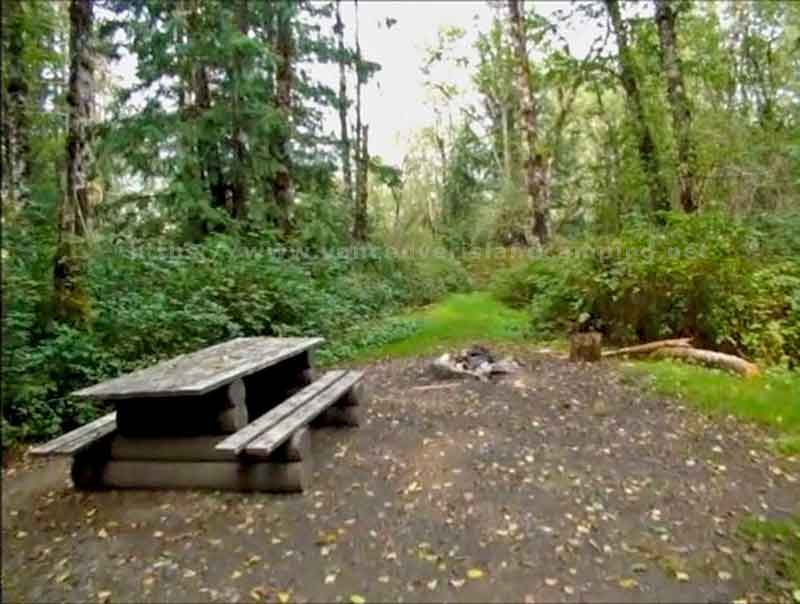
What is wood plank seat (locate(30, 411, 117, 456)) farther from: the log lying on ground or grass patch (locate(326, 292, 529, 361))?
the log lying on ground

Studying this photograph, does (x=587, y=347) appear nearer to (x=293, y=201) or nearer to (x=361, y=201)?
(x=293, y=201)

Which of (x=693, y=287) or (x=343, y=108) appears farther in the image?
(x=343, y=108)

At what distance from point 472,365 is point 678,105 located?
21.4ft

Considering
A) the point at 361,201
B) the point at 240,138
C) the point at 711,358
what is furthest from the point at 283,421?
the point at 361,201

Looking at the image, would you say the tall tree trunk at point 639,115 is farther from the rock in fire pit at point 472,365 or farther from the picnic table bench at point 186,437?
the picnic table bench at point 186,437

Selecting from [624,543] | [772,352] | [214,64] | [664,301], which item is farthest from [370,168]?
[624,543]

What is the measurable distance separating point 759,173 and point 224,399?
30.5 feet

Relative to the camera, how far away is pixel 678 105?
397 inches

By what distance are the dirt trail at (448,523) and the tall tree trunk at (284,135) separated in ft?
24.8

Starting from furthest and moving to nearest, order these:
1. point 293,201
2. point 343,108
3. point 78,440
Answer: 1. point 343,108
2. point 293,201
3. point 78,440

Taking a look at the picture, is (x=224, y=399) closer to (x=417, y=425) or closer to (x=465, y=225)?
(x=417, y=425)

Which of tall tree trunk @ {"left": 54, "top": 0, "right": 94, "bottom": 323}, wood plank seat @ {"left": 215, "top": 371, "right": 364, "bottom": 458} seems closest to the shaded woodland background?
tall tree trunk @ {"left": 54, "top": 0, "right": 94, "bottom": 323}

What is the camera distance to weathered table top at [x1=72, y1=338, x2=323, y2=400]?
3393 millimetres

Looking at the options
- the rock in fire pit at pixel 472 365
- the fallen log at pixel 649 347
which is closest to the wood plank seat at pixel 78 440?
the rock in fire pit at pixel 472 365
